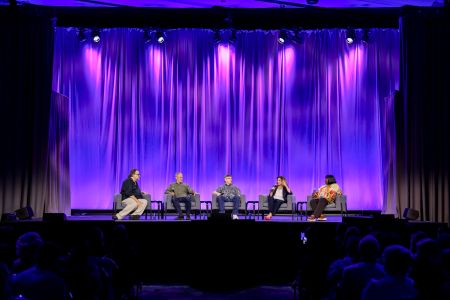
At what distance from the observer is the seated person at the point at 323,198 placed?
420 inches

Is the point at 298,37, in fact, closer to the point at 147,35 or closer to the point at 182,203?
the point at 147,35

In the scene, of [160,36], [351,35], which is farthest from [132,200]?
[351,35]

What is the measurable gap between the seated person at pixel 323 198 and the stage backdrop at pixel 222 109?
6.01 feet

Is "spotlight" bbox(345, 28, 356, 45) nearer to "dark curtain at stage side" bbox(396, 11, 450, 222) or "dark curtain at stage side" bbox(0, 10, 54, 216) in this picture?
"dark curtain at stage side" bbox(396, 11, 450, 222)

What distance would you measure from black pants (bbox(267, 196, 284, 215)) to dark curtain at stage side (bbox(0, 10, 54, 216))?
4357 mm

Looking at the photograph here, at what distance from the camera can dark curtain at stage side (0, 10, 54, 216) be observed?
10758 millimetres

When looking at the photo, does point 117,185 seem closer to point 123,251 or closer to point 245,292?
point 245,292

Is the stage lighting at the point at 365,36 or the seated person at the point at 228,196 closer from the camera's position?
the seated person at the point at 228,196

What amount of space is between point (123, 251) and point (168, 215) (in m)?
6.92

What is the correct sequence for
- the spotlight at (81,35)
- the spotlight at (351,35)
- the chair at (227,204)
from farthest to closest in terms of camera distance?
the spotlight at (81,35) < the spotlight at (351,35) < the chair at (227,204)

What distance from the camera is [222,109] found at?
13.0m

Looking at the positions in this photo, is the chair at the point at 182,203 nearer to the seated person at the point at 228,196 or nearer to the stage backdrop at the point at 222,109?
the seated person at the point at 228,196

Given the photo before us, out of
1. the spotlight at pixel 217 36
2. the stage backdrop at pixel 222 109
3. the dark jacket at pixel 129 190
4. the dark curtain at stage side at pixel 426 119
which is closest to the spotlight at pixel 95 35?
the stage backdrop at pixel 222 109

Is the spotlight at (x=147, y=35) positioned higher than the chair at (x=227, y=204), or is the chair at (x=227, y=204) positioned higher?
the spotlight at (x=147, y=35)
